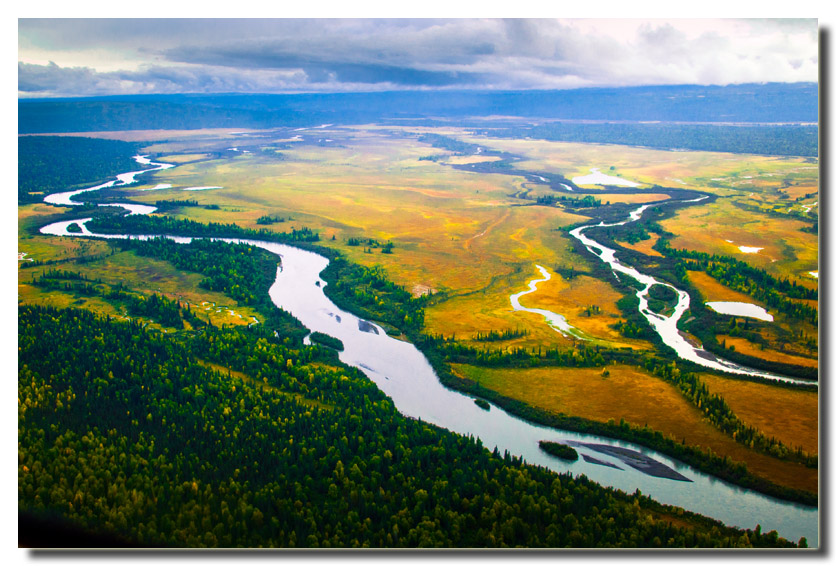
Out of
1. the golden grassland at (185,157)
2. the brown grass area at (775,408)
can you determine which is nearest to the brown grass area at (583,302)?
the brown grass area at (775,408)

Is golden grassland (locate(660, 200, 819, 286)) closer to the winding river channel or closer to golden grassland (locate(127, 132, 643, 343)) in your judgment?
golden grassland (locate(127, 132, 643, 343))

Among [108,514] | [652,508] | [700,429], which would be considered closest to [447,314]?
[700,429]

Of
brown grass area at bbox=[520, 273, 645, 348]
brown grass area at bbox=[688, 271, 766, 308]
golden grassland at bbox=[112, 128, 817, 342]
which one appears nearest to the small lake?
golden grassland at bbox=[112, 128, 817, 342]

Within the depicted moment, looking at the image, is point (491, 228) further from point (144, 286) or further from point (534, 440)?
point (534, 440)

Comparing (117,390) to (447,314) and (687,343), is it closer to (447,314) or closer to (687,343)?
(447,314)

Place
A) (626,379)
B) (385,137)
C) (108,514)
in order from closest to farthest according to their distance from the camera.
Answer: (108,514) < (626,379) < (385,137)
